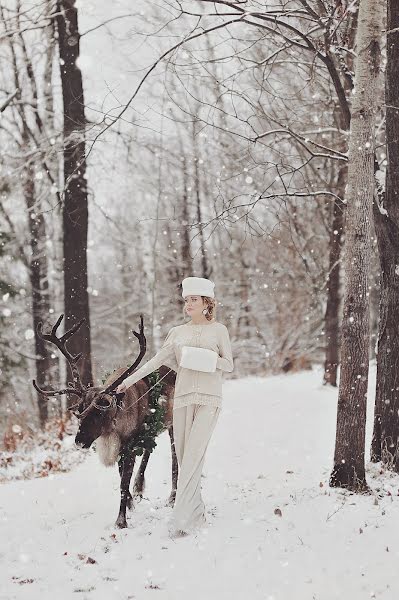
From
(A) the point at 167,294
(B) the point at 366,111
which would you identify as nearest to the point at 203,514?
(B) the point at 366,111

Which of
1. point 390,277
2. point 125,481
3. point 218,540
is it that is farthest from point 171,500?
point 390,277

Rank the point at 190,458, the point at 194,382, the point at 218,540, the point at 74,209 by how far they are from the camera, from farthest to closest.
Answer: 1. the point at 74,209
2. the point at 194,382
3. the point at 190,458
4. the point at 218,540

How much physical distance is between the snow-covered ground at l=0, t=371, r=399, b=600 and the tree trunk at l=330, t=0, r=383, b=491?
488 millimetres

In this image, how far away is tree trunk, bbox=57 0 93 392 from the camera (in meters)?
11.2

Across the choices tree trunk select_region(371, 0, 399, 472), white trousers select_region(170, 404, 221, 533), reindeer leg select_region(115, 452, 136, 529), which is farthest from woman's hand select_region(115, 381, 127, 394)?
tree trunk select_region(371, 0, 399, 472)

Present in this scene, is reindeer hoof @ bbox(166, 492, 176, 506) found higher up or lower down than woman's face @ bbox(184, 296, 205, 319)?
lower down

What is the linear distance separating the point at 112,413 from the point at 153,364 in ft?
1.97

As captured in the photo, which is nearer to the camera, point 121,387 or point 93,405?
point 93,405

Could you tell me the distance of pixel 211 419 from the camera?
19.8 feet

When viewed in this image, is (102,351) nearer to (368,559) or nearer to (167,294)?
(167,294)

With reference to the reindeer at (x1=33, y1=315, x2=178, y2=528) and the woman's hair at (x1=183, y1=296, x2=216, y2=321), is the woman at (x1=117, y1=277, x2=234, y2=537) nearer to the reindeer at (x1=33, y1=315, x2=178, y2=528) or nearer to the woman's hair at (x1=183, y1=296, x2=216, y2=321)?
the woman's hair at (x1=183, y1=296, x2=216, y2=321)

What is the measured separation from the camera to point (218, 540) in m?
5.49

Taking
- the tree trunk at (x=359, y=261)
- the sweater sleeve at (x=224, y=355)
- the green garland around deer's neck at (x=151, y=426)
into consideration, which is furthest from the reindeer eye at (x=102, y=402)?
the tree trunk at (x=359, y=261)

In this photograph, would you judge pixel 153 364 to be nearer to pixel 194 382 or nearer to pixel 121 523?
pixel 194 382
